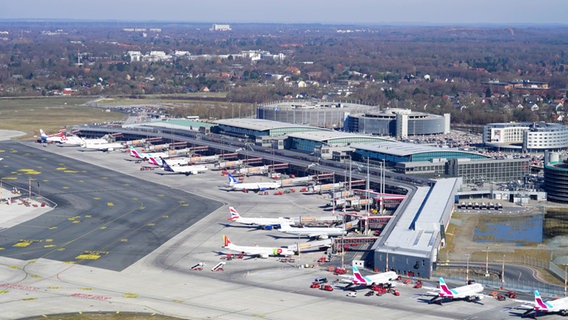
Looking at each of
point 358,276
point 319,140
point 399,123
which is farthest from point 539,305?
point 399,123

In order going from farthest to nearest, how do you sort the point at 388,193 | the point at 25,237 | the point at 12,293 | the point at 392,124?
the point at 392,124 → the point at 388,193 → the point at 25,237 → the point at 12,293

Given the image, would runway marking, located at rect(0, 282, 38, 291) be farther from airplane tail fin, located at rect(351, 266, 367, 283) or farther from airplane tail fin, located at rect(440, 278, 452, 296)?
airplane tail fin, located at rect(440, 278, 452, 296)

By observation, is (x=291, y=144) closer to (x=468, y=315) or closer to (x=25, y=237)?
(x=25, y=237)

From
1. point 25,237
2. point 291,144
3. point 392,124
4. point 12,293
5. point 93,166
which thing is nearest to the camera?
point 12,293

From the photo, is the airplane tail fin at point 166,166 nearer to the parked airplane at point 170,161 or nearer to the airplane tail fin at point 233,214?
the parked airplane at point 170,161

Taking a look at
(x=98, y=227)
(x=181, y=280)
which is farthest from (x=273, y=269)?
(x=98, y=227)

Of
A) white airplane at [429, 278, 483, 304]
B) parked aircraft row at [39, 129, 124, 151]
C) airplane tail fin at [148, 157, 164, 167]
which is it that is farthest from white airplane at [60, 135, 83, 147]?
white airplane at [429, 278, 483, 304]

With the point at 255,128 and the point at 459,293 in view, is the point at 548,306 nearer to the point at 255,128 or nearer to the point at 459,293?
the point at 459,293
